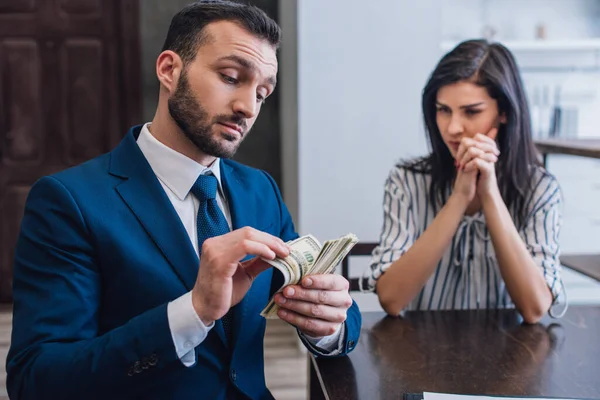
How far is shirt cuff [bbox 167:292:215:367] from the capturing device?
1.03 m

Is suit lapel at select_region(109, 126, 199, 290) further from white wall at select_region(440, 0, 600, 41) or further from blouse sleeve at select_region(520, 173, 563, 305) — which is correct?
white wall at select_region(440, 0, 600, 41)

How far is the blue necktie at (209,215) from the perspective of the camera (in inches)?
50.0

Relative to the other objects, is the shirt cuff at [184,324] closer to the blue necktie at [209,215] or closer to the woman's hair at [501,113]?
the blue necktie at [209,215]

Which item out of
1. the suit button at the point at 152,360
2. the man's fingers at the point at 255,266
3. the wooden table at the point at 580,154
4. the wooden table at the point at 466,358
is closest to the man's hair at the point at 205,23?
the man's fingers at the point at 255,266

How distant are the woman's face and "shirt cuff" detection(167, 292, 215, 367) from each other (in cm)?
109

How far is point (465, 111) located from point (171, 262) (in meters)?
1.04

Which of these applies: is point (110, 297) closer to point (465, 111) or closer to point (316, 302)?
point (316, 302)

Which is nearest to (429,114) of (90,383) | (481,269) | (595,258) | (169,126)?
(481,269)

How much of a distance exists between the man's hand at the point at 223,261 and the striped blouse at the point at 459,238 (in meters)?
0.87

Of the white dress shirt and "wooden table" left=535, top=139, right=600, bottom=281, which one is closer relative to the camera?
the white dress shirt

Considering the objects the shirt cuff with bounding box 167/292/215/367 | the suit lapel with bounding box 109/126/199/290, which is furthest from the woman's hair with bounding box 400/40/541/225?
the shirt cuff with bounding box 167/292/215/367

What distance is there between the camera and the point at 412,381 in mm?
1225

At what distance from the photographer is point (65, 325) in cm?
110

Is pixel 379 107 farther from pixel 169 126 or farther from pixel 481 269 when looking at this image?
pixel 169 126
